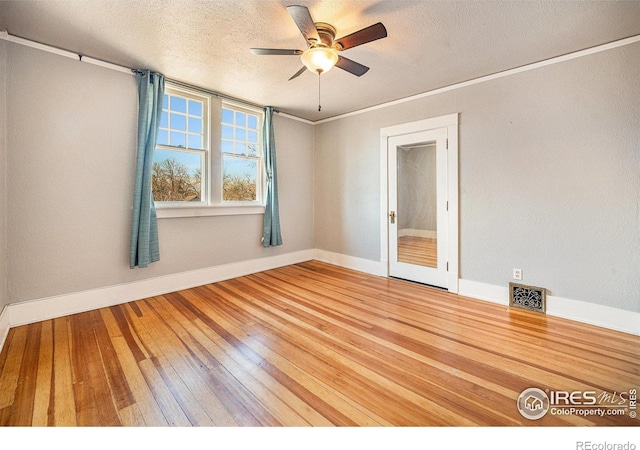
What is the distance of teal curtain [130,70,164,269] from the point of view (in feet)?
9.78

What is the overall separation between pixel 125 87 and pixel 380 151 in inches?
129

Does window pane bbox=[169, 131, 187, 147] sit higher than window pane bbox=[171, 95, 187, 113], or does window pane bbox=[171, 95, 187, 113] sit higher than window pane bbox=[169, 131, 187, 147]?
window pane bbox=[171, 95, 187, 113]

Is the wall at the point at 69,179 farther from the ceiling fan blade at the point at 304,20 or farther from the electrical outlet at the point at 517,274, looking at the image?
the electrical outlet at the point at 517,274

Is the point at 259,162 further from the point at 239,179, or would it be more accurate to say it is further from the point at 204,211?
the point at 204,211

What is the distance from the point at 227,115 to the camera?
156 inches

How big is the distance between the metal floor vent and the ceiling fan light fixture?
2.95 meters

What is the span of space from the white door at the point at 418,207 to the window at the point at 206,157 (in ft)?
7.01

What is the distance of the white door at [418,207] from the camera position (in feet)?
11.4

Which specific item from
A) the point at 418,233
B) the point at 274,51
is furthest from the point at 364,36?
the point at 418,233

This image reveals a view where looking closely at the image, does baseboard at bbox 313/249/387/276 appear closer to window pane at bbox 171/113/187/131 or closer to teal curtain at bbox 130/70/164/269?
teal curtain at bbox 130/70/164/269

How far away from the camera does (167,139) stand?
3369 millimetres

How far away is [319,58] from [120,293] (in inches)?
125

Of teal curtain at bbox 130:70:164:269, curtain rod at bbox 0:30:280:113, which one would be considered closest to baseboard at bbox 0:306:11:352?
teal curtain at bbox 130:70:164:269

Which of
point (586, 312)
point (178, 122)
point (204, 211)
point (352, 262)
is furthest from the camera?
point (352, 262)
